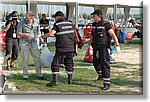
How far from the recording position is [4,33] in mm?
8031

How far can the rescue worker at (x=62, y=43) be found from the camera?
7.14 metres

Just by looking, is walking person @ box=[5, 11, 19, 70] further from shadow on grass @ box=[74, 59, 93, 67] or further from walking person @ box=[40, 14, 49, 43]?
shadow on grass @ box=[74, 59, 93, 67]

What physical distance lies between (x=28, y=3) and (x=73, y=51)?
1061mm

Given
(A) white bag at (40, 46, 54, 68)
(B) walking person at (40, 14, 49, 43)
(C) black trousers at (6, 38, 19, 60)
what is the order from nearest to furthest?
(A) white bag at (40, 46, 54, 68), (B) walking person at (40, 14, 49, 43), (C) black trousers at (6, 38, 19, 60)

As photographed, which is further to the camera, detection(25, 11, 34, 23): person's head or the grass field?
detection(25, 11, 34, 23): person's head

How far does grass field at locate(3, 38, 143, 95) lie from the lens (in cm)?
698

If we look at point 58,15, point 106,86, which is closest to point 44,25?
point 58,15

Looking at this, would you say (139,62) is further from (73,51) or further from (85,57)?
(85,57)

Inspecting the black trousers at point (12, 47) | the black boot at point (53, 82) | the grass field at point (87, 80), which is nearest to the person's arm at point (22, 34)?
the grass field at point (87, 80)

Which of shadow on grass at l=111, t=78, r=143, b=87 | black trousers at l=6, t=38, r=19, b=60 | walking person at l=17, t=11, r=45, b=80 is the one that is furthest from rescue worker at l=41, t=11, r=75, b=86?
black trousers at l=6, t=38, r=19, b=60

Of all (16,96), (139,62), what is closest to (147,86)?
(139,62)

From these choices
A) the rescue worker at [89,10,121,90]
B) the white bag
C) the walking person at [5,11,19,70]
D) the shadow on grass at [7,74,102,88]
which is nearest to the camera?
the rescue worker at [89,10,121,90]

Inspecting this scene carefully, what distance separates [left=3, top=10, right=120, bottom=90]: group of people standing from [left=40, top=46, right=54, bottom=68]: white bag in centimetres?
8

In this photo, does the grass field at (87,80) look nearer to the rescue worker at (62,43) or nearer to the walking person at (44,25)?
the rescue worker at (62,43)
